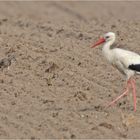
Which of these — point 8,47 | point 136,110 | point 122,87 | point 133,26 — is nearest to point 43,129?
point 136,110

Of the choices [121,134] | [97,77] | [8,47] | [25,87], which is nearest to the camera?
[121,134]

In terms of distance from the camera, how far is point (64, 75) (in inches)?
529

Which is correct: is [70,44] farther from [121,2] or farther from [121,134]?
[121,2]

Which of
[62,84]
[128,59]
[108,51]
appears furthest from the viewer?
[62,84]

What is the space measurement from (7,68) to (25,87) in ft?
3.99

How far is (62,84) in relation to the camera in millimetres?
12922

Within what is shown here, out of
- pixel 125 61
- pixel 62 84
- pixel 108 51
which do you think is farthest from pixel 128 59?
pixel 62 84

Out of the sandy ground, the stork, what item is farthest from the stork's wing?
the sandy ground

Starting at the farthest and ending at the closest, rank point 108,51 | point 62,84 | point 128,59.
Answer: point 62,84 → point 108,51 → point 128,59

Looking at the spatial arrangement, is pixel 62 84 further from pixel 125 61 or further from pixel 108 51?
pixel 125 61

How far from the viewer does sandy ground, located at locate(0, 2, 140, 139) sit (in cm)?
1056

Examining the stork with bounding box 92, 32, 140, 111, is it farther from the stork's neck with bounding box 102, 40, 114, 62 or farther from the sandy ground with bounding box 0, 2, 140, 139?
the sandy ground with bounding box 0, 2, 140, 139

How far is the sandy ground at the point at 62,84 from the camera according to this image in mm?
10562

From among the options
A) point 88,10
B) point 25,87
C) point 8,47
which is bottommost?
point 25,87
